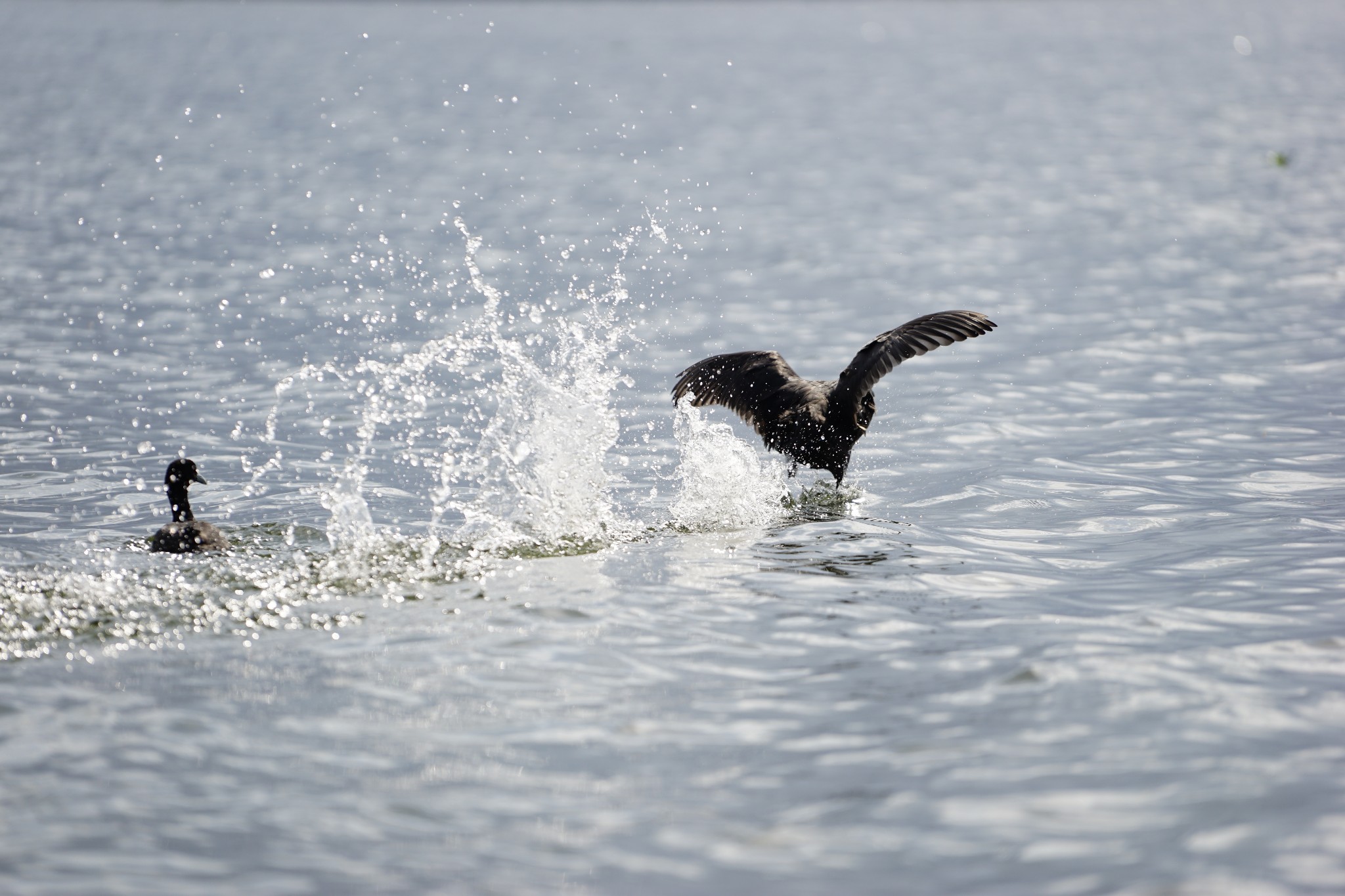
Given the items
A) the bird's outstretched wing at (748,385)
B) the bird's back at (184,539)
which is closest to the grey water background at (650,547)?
the bird's back at (184,539)

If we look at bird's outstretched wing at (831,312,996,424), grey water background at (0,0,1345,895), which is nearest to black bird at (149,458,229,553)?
grey water background at (0,0,1345,895)

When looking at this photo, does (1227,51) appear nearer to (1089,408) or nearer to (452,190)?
(452,190)

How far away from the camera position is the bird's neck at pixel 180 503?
9.78 metres

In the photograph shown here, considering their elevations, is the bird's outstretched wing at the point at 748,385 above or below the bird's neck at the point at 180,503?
above

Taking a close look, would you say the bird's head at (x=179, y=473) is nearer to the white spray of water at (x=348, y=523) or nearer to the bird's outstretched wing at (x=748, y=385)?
the white spray of water at (x=348, y=523)

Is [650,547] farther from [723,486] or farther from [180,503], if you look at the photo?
[180,503]

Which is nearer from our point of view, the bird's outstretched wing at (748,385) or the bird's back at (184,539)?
the bird's back at (184,539)

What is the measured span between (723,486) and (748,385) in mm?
1118

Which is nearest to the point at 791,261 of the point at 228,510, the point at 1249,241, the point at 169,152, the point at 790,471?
the point at 1249,241

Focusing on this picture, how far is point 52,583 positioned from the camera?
855 centimetres

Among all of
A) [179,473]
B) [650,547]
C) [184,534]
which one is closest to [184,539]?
[184,534]

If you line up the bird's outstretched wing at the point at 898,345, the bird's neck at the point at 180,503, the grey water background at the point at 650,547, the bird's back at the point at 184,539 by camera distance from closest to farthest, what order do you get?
the grey water background at the point at 650,547 < the bird's back at the point at 184,539 < the bird's neck at the point at 180,503 < the bird's outstretched wing at the point at 898,345

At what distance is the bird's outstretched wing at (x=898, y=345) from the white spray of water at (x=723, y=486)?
4.12ft

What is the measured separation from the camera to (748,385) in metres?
11.9
